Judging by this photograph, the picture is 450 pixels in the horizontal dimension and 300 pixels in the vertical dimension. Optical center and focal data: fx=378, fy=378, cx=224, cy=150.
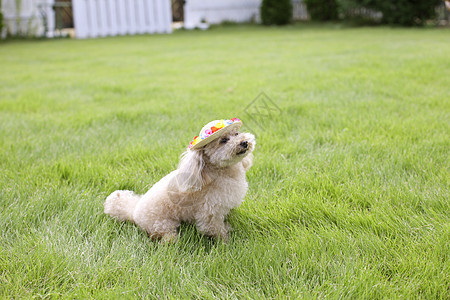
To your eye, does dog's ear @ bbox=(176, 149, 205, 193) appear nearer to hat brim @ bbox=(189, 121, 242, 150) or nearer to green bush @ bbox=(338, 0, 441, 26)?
hat brim @ bbox=(189, 121, 242, 150)

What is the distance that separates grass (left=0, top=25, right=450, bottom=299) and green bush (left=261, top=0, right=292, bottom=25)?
38.5ft

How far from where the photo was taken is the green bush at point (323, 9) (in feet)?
54.5

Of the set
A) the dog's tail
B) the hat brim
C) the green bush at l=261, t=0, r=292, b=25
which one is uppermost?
the green bush at l=261, t=0, r=292, b=25

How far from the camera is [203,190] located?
1.96 metres

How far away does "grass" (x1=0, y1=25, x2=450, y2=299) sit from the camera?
165 centimetres

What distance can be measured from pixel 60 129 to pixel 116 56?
18.6ft

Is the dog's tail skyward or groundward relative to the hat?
groundward

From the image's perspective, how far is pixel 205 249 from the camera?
1.96 meters

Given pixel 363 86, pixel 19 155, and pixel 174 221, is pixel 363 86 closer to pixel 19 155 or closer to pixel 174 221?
pixel 174 221

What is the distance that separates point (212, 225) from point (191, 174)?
0.33m

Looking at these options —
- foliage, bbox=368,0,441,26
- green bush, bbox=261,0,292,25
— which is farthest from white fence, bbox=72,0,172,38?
foliage, bbox=368,0,441,26

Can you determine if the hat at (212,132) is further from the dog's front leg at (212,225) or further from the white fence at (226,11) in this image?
the white fence at (226,11)

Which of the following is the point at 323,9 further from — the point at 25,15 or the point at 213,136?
the point at 213,136

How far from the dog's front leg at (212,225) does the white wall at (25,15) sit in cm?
1431
